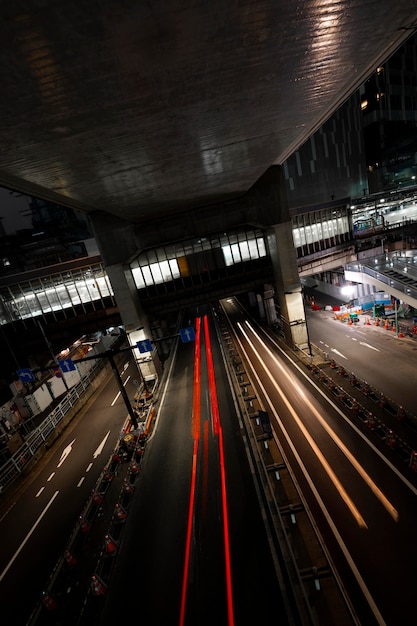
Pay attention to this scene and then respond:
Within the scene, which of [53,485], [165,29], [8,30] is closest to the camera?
[8,30]

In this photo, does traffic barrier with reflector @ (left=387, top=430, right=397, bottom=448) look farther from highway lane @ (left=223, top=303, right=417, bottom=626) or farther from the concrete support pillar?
the concrete support pillar

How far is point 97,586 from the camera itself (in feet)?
26.1

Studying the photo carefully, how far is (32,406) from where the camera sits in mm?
20375

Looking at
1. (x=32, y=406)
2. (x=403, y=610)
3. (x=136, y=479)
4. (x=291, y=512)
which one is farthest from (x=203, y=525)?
(x=32, y=406)

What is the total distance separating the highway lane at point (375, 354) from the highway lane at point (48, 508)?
19046 millimetres

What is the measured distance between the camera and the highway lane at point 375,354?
17413 mm

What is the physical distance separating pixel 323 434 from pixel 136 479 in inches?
389

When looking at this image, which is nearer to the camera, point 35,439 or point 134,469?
point 134,469

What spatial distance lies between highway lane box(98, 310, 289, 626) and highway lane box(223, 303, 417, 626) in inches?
102

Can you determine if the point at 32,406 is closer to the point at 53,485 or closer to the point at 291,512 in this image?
the point at 53,485

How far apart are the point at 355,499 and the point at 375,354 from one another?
16.0 meters

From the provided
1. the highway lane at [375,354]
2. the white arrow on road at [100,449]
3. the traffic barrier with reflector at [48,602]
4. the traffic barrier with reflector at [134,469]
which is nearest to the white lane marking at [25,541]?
the white arrow on road at [100,449]

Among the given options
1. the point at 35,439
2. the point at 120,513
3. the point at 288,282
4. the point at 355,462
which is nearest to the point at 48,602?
the point at 120,513

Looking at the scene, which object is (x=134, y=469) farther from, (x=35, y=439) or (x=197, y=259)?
(x=197, y=259)
